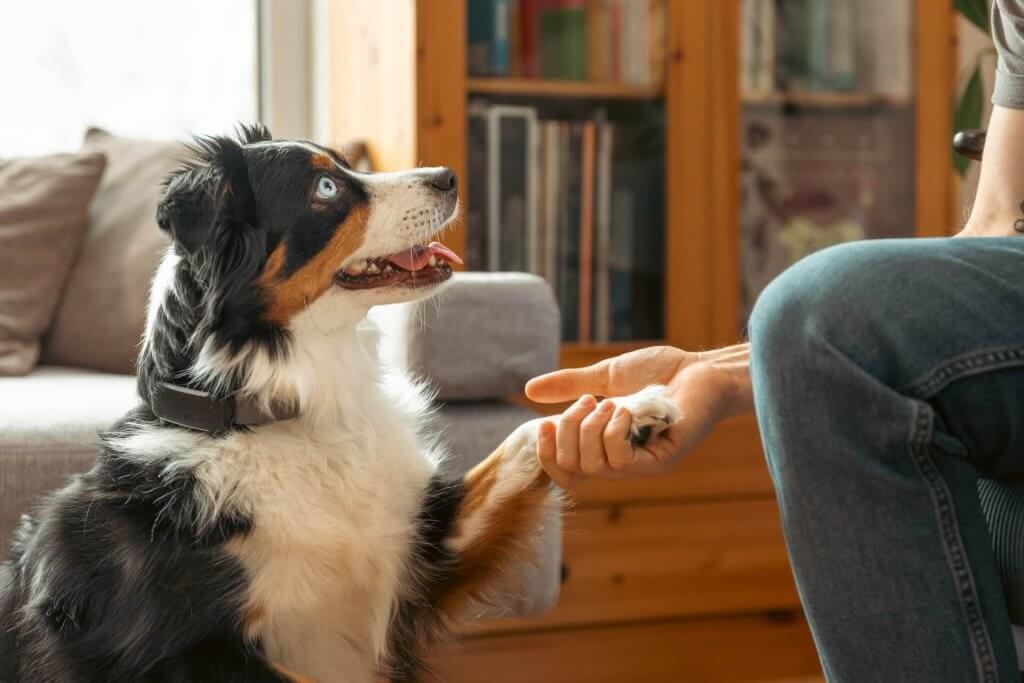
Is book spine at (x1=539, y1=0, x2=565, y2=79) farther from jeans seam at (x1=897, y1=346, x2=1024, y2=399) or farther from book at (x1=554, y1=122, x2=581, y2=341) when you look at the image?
jeans seam at (x1=897, y1=346, x2=1024, y2=399)

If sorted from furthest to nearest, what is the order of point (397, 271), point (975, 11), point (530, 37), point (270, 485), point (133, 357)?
1. point (975, 11)
2. point (530, 37)
3. point (133, 357)
4. point (397, 271)
5. point (270, 485)

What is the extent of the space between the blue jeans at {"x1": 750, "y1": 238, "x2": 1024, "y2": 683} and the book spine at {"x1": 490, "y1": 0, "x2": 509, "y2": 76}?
5.32 ft

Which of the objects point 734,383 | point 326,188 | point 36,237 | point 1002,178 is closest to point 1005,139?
point 1002,178

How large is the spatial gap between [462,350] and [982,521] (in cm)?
102

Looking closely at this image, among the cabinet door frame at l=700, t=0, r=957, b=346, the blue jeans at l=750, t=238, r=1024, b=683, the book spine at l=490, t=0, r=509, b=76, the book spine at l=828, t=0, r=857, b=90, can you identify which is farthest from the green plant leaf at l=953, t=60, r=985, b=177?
the blue jeans at l=750, t=238, r=1024, b=683

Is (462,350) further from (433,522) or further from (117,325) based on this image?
(117,325)

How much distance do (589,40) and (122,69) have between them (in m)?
1.21

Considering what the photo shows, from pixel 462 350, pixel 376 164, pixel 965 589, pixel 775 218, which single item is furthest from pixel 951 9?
pixel 965 589

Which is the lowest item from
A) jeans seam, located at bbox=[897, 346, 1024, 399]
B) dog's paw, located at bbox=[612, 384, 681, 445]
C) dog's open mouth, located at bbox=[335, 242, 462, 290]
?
dog's paw, located at bbox=[612, 384, 681, 445]

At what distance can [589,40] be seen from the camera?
2406 mm

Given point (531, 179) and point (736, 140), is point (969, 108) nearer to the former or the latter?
point (736, 140)

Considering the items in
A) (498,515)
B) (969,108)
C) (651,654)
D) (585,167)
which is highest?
(969,108)

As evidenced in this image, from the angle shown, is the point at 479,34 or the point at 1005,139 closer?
the point at 1005,139

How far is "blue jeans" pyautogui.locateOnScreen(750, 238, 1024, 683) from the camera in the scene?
729mm
